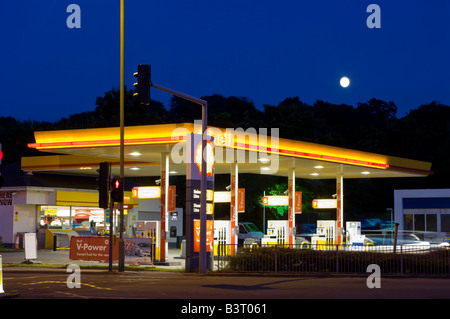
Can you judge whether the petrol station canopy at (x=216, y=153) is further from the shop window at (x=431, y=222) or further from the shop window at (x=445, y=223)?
the shop window at (x=431, y=222)

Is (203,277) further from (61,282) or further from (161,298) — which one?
(161,298)

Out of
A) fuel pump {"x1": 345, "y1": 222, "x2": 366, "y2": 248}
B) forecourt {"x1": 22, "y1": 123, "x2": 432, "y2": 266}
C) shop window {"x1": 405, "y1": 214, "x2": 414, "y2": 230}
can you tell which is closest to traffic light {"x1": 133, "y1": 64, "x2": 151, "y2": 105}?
forecourt {"x1": 22, "y1": 123, "x2": 432, "y2": 266}

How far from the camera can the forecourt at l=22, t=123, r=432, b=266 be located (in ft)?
94.7

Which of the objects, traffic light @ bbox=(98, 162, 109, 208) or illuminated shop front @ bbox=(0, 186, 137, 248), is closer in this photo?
traffic light @ bbox=(98, 162, 109, 208)

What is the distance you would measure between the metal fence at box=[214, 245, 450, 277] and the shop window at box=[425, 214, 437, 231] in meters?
26.2

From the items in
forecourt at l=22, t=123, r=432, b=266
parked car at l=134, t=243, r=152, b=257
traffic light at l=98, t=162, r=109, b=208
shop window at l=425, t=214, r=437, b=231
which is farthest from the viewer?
shop window at l=425, t=214, r=437, b=231

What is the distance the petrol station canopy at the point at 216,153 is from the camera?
2877cm

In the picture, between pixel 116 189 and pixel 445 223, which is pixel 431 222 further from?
pixel 116 189

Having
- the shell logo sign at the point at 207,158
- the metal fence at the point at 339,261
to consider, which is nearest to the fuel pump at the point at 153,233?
the shell logo sign at the point at 207,158

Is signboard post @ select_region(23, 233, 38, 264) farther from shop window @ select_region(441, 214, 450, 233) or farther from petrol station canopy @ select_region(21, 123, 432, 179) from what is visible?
shop window @ select_region(441, 214, 450, 233)

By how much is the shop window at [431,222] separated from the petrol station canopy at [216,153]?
6.42 meters

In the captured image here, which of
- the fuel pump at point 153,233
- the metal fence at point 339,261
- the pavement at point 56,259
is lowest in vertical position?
the pavement at point 56,259
